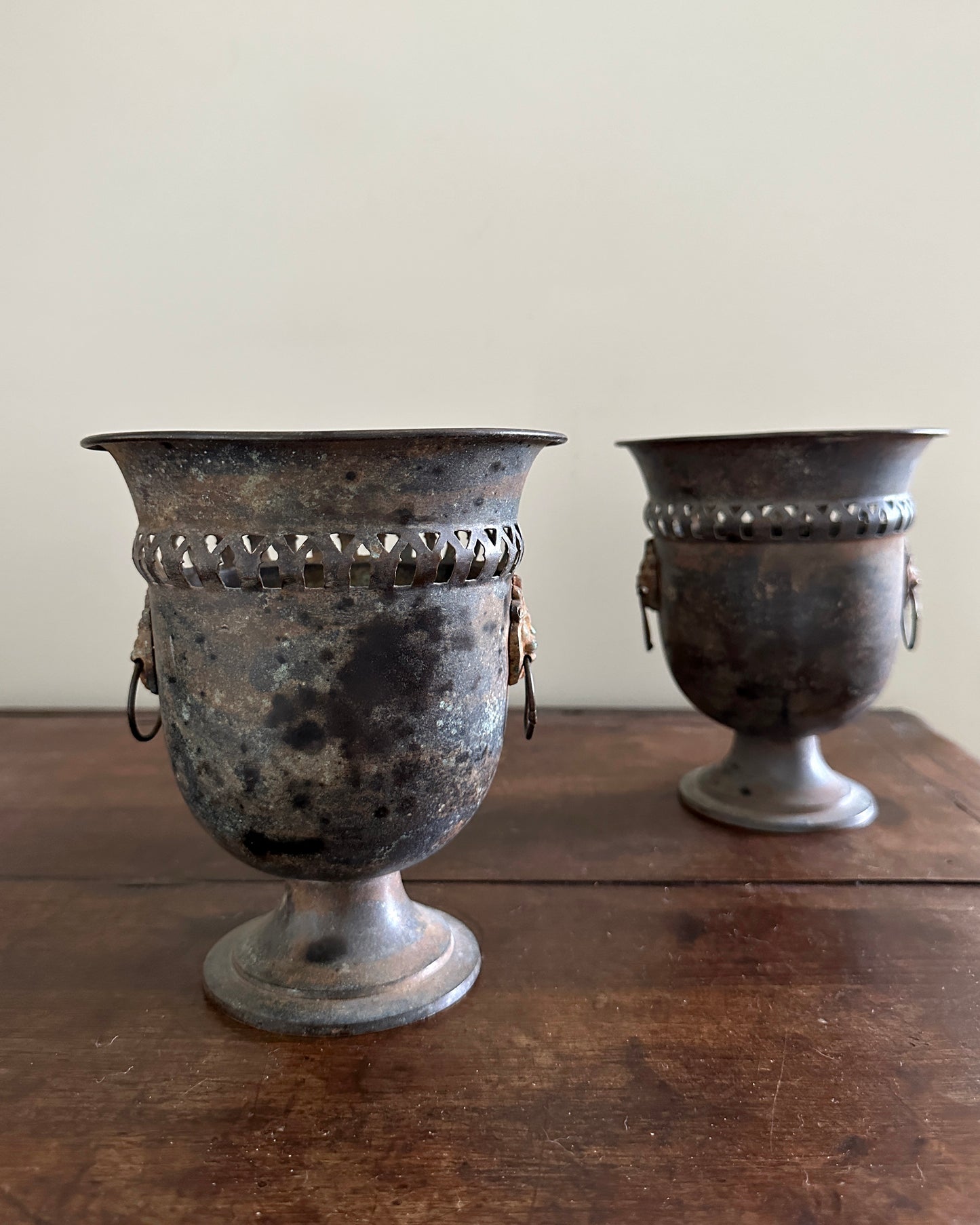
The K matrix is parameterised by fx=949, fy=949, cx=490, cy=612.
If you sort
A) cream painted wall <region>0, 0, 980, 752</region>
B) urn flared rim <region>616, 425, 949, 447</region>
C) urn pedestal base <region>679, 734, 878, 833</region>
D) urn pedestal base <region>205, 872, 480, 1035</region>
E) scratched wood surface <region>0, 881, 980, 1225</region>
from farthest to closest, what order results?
cream painted wall <region>0, 0, 980, 752</region> → urn pedestal base <region>679, 734, 878, 833</region> → urn flared rim <region>616, 425, 949, 447</region> → urn pedestal base <region>205, 872, 480, 1035</region> → scratched wood surface <region>0, 881, 980, 1225</region>

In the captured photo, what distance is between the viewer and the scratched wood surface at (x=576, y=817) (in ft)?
3.86

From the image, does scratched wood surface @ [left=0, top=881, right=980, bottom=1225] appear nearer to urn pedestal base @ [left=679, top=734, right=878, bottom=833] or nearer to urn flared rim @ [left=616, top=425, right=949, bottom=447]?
urn pedestal base @ [left=679, top=734, right=878, bottom=833]

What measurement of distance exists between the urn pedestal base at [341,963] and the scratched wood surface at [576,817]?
19cm

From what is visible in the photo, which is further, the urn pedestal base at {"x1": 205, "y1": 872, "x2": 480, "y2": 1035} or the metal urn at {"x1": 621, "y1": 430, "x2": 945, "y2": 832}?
the metal urn at {"x1": 621, "y1": 430, "x2": 945, "y2": 832}

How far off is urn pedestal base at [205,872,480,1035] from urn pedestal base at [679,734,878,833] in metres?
0.50

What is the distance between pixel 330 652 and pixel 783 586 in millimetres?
686

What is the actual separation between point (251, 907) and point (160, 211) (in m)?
1.21

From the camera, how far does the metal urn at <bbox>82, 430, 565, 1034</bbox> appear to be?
754 mm

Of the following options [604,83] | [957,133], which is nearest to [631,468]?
[604,83]

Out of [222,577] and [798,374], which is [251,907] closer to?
[222,577]

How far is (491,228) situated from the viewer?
5.41ft

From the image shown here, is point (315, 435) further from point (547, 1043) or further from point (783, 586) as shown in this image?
point (783, 586)

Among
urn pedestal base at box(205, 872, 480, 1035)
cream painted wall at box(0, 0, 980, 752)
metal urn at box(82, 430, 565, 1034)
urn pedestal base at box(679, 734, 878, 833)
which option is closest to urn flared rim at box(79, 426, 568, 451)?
metal urn at box(82, 430, 565, 1034)

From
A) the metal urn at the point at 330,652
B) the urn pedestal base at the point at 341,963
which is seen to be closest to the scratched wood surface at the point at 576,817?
the urn pedestal base at the point at 341,963
